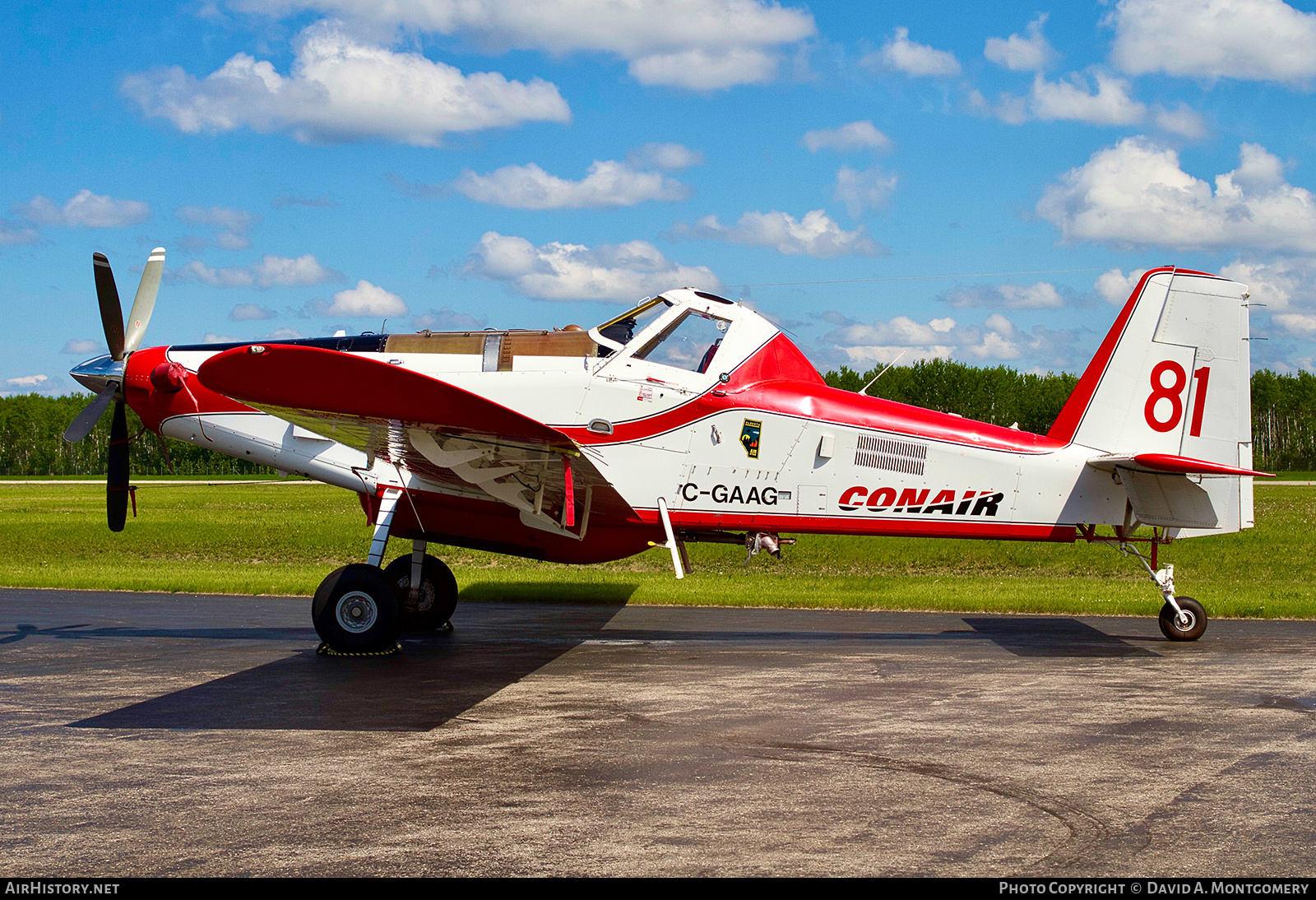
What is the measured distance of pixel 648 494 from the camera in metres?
10.2

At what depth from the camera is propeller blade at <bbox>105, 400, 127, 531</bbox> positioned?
10.9 metres

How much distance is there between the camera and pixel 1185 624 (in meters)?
10.8

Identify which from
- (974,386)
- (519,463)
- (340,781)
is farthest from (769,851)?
(974,386)

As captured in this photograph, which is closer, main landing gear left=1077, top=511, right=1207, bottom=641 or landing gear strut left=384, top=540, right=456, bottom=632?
main landing gear left=1077, top=511, right=1207, bottom=641

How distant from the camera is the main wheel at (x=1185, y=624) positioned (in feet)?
35.2

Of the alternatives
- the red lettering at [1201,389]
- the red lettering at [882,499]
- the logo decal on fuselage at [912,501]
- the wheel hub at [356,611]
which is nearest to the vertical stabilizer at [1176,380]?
the red lettering at [1201,389]

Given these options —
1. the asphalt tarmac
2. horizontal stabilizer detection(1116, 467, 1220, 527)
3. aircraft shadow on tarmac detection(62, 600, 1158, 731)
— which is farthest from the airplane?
the asphalt tarmac

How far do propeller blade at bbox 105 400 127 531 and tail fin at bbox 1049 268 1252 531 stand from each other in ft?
32.5

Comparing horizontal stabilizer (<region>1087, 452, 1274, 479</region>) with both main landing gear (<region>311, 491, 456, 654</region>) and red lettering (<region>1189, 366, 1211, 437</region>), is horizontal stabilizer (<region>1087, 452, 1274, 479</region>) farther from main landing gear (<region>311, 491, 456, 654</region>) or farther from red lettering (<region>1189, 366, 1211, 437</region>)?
main landing gear (<region>311, 491, 456, 654</region>)

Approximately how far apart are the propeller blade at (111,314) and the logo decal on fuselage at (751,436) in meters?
6.65

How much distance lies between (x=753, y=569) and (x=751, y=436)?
1024 cm

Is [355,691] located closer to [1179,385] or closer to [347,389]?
[347,389]

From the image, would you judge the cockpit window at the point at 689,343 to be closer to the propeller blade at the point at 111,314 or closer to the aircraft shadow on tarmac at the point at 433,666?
the aircraft shadow on tarmac at the point at 433,666
